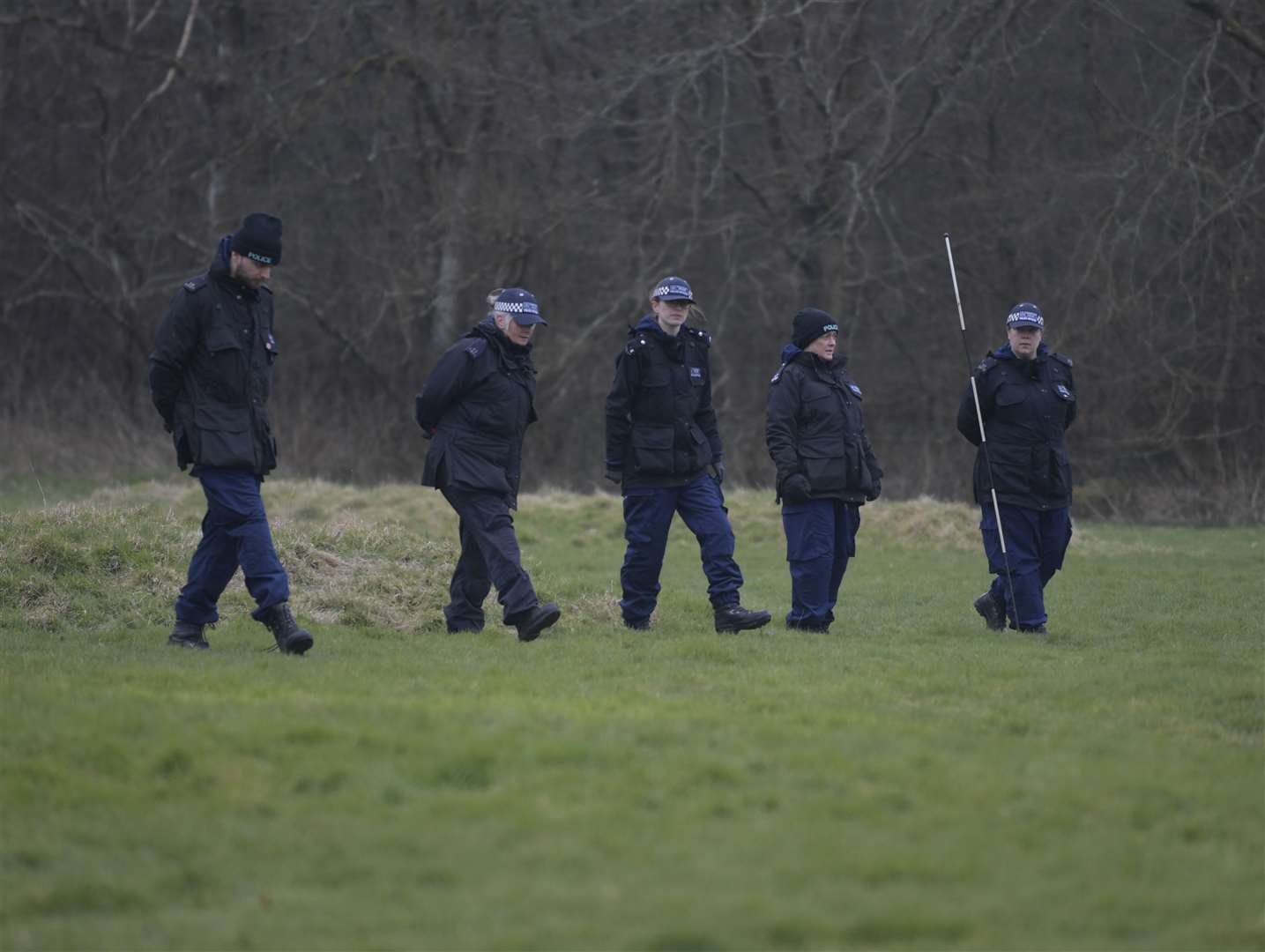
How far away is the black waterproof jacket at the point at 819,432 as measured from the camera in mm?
11406

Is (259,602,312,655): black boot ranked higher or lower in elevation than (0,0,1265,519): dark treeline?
lower

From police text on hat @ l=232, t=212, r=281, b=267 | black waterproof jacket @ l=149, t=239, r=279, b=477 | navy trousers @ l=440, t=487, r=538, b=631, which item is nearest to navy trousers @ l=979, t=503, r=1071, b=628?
navy trousers @ l=440, t=487, r=538, b=631

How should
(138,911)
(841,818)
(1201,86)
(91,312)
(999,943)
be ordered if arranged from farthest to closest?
1. (91,312)
2. (1201,86)
3. (841,818)
4. (138,911)
5. (999,943)

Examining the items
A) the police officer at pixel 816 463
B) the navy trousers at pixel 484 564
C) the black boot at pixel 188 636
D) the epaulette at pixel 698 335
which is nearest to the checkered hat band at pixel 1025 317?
the police officer at pixel 816 463

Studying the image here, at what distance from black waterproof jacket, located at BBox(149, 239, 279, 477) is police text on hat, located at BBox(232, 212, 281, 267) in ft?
0.40

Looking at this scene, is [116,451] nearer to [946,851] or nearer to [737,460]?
[737,460]

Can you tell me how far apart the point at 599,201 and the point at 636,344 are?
69.5 ft

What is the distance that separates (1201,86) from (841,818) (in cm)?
2455

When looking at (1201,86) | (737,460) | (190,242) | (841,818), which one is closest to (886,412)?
(737,460)

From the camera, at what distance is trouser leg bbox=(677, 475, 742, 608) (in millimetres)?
11375

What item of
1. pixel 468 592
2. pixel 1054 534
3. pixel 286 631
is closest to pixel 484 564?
pixel 468 592

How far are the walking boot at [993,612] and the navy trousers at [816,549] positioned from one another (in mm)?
1106

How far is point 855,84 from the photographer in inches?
1255

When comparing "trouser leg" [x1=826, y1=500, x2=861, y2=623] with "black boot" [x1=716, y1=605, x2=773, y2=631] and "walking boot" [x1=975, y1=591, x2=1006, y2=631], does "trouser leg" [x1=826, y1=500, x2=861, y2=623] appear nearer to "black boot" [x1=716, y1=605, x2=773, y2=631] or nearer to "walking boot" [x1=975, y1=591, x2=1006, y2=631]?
"black boot" [x1=716, y1=605, x2=773, y2=631]
